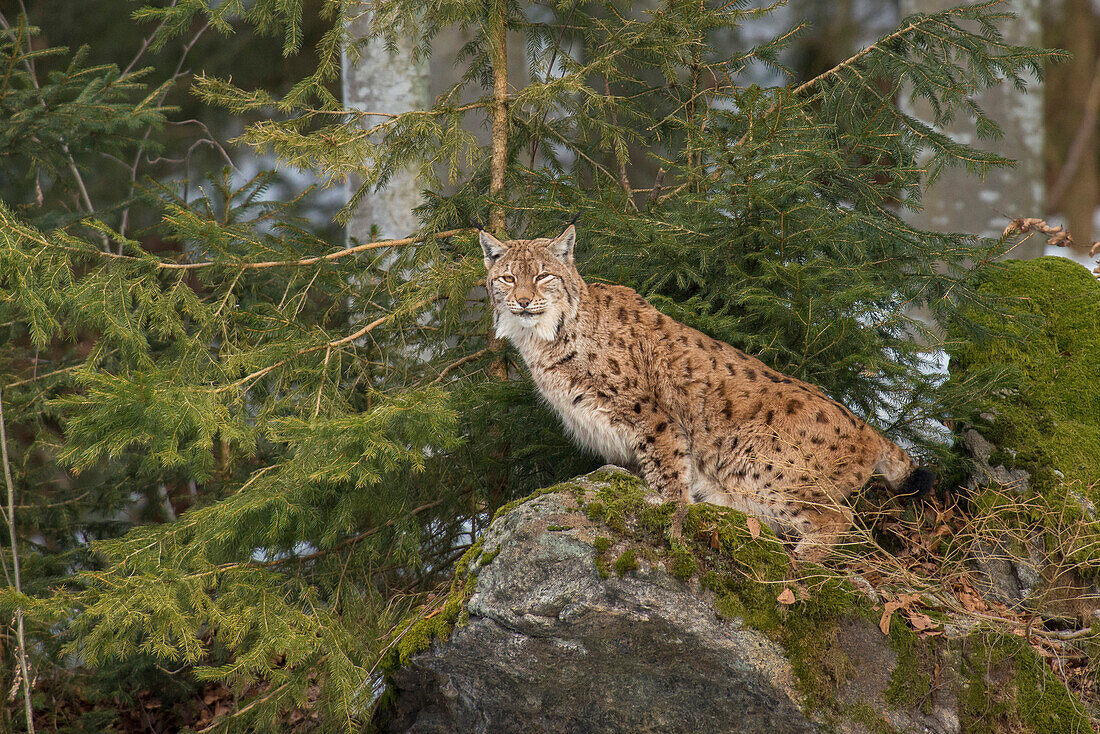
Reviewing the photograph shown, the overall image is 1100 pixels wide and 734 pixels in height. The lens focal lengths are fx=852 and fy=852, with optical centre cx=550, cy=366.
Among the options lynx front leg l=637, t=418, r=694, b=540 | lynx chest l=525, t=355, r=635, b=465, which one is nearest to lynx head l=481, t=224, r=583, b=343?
lynx chest l=525, t=355, r=635, b=465

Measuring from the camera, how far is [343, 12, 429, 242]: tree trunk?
9438 millimetres

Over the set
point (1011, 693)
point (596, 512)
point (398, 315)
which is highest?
point (398, 315)

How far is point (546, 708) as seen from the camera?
4094 mm

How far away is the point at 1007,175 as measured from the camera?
37.0 ft

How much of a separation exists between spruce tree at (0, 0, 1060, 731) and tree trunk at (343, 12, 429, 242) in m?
2.10

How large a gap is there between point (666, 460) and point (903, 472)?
138 cm

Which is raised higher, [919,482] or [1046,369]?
[1046,369]

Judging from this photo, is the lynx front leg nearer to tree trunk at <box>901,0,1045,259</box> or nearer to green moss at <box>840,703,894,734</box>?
green moss at <box>840,703,894,734</box>

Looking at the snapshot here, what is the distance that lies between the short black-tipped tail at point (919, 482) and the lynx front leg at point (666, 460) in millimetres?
1249

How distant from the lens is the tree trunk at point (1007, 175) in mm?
11023

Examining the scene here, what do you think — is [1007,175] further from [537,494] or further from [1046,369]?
[537,494]

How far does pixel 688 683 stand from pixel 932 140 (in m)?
4.41

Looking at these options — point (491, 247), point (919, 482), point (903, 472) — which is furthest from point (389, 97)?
point (919, 482)

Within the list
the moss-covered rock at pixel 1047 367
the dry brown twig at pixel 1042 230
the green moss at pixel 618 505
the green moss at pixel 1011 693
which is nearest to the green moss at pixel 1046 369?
the moss-covered rock at pixel 1047 367
